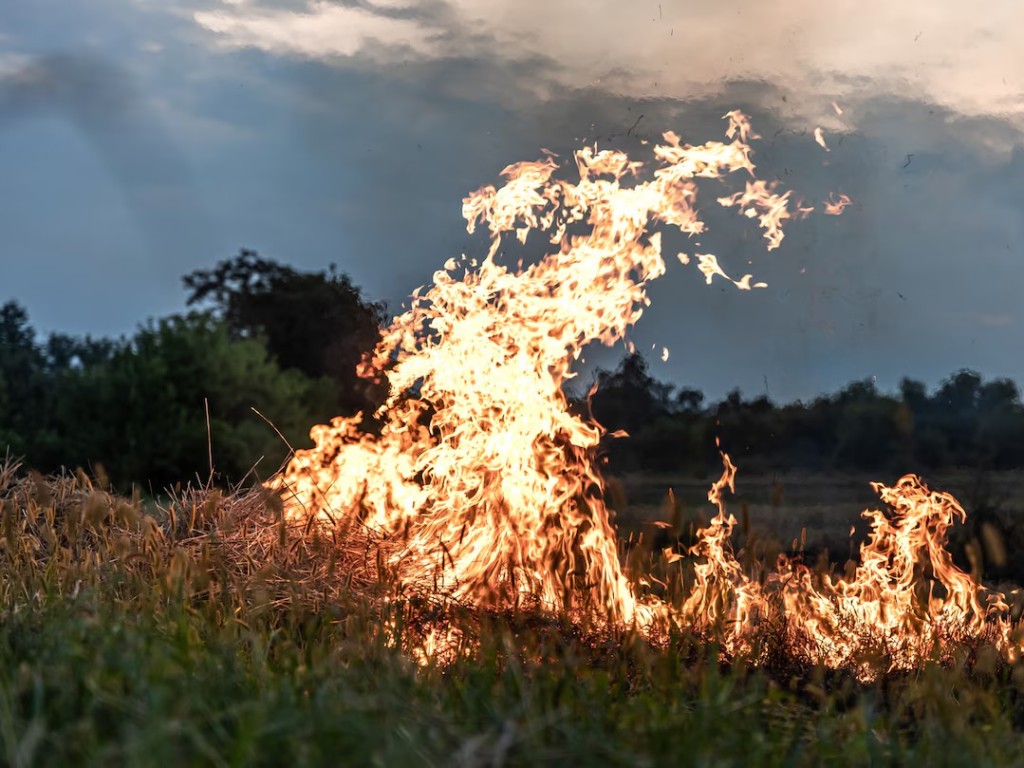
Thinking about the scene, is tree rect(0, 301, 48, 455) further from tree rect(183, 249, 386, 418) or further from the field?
the field

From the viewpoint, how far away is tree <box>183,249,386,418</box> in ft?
111

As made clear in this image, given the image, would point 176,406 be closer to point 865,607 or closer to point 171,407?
point 171,407

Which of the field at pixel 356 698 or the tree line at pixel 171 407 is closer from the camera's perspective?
the field at pixel 356 698

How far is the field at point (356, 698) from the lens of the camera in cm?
365

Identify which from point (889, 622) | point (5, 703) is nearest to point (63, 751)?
point (5, 703)

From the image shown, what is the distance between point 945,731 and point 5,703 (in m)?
3.58

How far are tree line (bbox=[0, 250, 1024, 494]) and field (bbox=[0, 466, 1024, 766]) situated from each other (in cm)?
198

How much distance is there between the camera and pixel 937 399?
21.2 meters

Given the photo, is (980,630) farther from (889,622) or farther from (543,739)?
(543,739)

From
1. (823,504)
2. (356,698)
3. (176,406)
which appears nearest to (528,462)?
(356,698)

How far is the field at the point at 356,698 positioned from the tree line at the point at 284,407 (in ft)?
6.49

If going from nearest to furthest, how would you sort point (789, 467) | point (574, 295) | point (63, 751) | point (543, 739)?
point (63, 751) → point (543, 739) → point (574, 295) → point (789, 467)

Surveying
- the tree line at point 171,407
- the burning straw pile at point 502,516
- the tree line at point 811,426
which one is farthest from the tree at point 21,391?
the burning straw pile at point 502,516

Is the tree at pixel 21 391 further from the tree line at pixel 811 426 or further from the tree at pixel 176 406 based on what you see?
the tree line at pixel 811 426
